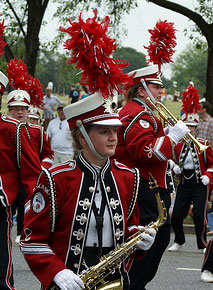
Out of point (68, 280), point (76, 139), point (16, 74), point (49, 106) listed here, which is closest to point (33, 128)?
point (16, 74)

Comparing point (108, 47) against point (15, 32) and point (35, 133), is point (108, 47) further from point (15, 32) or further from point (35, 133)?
point (15, 32)

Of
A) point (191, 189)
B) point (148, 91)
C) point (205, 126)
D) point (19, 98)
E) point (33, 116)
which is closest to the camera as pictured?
point (148, 91)

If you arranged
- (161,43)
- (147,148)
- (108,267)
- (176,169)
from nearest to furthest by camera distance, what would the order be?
(108,267)
(147,148)
(161,43)
(176,169)

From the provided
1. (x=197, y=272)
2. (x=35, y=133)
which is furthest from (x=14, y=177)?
(x=197, y=272)

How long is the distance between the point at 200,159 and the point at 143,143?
455 cm

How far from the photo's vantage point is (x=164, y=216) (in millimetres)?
4246

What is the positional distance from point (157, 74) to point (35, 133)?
2.36 m

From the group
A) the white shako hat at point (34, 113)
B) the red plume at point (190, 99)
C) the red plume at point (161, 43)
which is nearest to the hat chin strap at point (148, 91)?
the red plume at point (161, 43)

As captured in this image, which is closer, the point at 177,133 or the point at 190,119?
the point at 177,133

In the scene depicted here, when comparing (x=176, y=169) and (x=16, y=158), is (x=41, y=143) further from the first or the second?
(x=16, y=158)

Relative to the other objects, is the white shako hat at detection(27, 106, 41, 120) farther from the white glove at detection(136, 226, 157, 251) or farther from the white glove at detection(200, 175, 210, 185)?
the white glove at detection(136, 226, 157, 251)

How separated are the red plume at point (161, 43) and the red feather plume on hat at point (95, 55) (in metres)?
2.80

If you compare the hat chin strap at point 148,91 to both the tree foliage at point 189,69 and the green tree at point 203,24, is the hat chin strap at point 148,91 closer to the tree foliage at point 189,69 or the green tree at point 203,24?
the green tree at point 203,24

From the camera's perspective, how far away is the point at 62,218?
3.90 m
